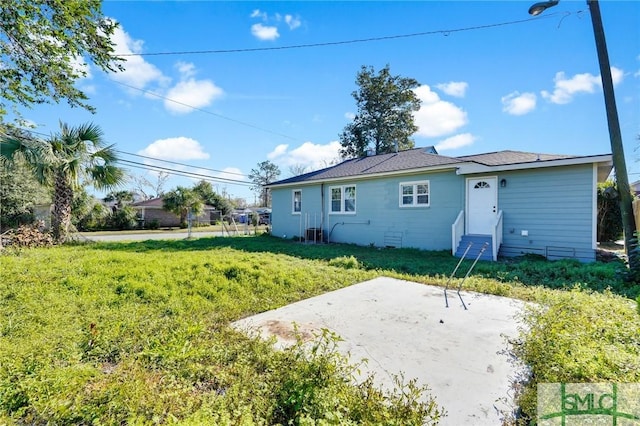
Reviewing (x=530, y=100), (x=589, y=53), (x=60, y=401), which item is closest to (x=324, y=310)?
(x=60, y=401)

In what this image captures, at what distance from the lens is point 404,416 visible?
196 cm

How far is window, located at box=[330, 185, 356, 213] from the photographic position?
40.0ft

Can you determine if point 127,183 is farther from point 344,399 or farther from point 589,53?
point 589,53

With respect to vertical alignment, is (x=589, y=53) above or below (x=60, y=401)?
above

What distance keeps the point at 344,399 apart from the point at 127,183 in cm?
1130

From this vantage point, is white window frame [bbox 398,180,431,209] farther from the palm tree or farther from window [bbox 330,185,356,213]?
the palm tree

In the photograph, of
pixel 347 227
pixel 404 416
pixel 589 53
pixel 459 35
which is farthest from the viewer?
pixel 347 227

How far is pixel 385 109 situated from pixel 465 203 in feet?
59.8

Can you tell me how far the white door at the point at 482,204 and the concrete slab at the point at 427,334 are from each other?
4.51 metres

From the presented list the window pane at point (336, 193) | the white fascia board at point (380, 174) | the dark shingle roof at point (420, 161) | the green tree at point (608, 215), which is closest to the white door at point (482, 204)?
the dark shingle roof at point (420, 161)

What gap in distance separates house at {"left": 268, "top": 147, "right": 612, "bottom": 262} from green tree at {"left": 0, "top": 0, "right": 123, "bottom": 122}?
8.56 m

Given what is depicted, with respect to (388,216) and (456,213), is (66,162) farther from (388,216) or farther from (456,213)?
(456,213)

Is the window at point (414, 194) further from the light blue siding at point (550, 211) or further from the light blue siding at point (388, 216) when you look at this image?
the light blue siding at point (550, 211)

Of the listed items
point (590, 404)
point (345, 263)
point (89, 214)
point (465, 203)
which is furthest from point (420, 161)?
point (89, 214)
